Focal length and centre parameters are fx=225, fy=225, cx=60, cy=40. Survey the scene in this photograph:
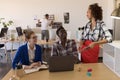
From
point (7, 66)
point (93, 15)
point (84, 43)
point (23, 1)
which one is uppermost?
point (23, 1)

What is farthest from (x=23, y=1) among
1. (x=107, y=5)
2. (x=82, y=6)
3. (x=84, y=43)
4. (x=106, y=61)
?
(x=106, y=61)

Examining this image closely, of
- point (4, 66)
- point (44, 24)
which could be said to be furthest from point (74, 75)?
point (44, 24)

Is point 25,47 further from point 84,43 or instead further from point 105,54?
point 105,54

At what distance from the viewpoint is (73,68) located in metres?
2.86

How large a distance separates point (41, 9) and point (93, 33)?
630 cm

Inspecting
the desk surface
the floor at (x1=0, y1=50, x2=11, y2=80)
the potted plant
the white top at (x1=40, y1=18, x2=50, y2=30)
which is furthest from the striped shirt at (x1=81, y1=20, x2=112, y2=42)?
the potted plant

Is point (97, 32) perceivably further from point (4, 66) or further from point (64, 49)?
point (4, 66)

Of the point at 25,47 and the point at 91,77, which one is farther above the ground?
the point at 25,47

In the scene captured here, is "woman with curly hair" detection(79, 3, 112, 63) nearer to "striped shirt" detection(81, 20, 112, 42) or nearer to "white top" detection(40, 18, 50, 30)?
"striped shirt" detection(81, 20, 112, 42)

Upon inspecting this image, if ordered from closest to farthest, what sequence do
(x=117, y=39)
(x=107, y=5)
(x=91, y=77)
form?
(x=91, y=77) < (x=117, y=39) < (x=107, y=5)

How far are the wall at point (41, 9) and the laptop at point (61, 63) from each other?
670 cm

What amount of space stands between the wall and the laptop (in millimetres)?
6704

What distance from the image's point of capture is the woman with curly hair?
3.44 meters

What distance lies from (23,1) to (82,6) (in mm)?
2510
